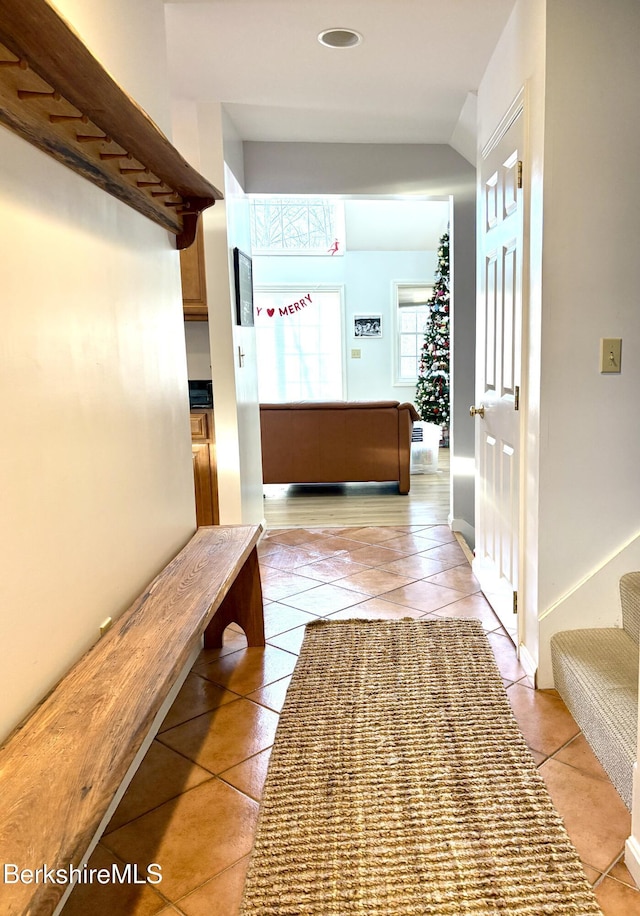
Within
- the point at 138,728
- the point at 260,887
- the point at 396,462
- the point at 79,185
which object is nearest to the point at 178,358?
the point at 79,185

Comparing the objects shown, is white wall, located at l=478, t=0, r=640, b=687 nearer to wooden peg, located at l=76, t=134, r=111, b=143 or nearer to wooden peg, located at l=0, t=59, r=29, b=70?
wooden peg, located at l=76, t=134, r=111, b=143

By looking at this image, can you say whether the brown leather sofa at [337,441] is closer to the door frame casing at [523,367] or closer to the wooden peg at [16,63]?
the door frame casing at [523,367]

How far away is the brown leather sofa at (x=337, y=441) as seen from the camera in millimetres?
5383

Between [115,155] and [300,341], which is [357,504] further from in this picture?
[300,341]

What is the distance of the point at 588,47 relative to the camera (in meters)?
2.00

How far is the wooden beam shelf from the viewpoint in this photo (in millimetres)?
1098

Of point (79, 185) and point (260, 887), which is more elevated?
point (79, 185)

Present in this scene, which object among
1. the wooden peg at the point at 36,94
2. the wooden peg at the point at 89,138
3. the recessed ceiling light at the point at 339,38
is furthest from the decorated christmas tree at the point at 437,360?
the wooden peg at the point at 36,94

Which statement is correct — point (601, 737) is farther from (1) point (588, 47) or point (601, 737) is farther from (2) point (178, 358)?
(1) point (588, 47)

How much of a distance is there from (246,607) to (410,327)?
696 centimetres

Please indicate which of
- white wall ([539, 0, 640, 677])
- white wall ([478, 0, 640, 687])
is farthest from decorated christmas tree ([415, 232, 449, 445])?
white wall ([539, 0, 640, 677])

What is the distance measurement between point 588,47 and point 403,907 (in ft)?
8.08

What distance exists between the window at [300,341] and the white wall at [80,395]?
6.58 metres

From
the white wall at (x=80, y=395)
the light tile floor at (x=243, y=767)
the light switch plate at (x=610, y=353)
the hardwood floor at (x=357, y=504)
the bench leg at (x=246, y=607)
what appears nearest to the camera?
the white wall at (x=80, y=395)
